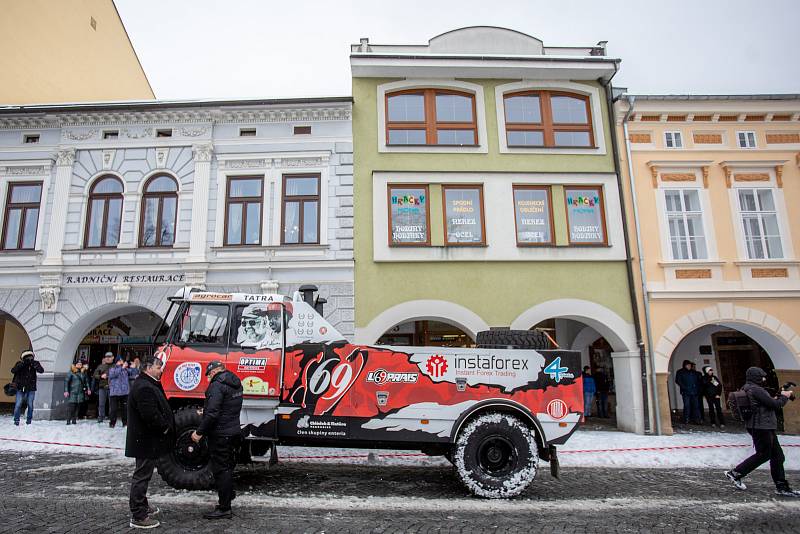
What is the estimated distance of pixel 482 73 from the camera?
13930 mm

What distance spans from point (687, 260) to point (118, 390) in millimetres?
15029

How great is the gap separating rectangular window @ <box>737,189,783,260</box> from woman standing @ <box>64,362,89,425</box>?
716 inches

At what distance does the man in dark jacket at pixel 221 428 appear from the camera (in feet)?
18.6

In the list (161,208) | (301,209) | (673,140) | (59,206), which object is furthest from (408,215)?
(59,206)

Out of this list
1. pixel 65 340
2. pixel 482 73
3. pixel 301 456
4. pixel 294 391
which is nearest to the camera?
pixel 294 391

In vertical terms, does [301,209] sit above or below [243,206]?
below

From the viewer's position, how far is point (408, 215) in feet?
43.7

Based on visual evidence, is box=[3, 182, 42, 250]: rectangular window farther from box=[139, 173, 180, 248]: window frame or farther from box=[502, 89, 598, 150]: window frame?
box=[502, 89, 598, 150]: window frame

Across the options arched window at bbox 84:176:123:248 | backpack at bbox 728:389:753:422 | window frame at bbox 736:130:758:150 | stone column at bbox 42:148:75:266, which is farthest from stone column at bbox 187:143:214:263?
window frame at bbox 736:130:758:150

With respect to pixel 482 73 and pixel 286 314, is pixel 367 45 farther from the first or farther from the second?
pixel 286 314

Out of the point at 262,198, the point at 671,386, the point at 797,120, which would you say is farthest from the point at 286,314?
the point at 797,120

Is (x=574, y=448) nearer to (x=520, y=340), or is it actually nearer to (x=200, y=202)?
(x=520, y=340)

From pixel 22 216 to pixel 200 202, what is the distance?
5.11 meters

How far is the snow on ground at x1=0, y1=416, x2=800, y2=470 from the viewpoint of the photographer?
9.45m
